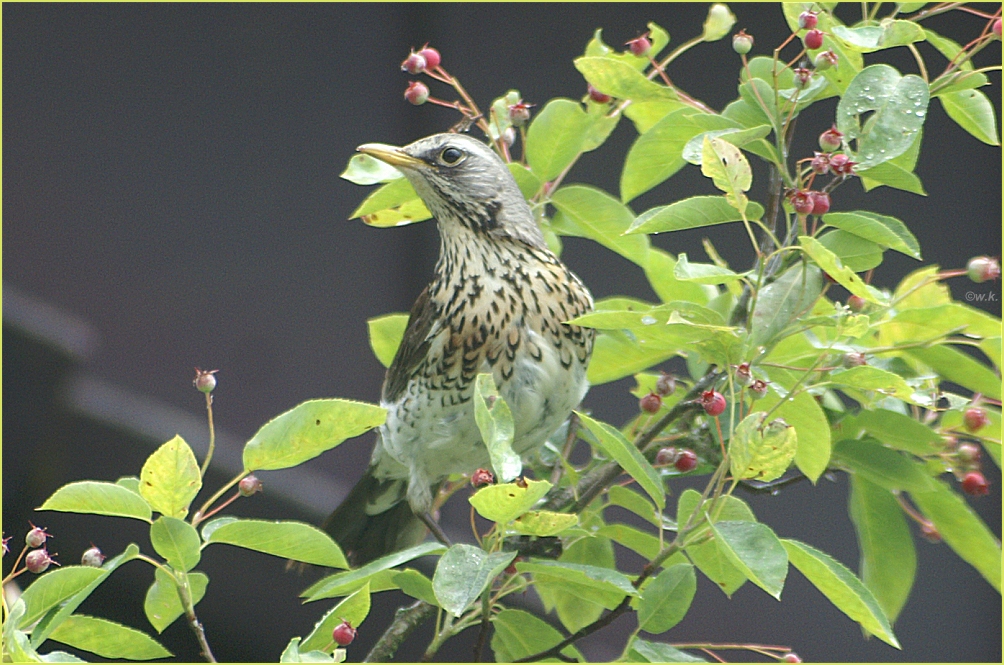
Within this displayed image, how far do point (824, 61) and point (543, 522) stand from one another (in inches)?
16.2

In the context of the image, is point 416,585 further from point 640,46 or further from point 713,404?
point 640,46

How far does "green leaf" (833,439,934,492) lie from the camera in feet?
2.96

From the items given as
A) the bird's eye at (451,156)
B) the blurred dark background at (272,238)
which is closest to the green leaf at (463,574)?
the bird's eye at (451,156)

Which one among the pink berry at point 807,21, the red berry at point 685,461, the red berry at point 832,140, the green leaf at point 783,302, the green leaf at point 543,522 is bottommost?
the red berry at point 685,461

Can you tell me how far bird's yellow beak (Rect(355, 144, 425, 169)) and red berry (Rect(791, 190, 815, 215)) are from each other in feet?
1.37

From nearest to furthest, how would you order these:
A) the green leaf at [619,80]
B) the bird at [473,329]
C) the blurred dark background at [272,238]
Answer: the green leaf at [619,80] < the bird at [473,329] < the blurred dark background at [272,238]

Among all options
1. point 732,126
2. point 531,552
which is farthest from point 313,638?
point 732,126

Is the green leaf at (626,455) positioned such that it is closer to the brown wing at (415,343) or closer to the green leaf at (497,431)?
the green leaf at (497,431)

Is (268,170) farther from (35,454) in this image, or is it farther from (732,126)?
(732,126)

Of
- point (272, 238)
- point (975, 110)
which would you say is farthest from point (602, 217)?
point (272, 238)

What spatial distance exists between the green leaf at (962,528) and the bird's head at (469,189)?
19.1 inches

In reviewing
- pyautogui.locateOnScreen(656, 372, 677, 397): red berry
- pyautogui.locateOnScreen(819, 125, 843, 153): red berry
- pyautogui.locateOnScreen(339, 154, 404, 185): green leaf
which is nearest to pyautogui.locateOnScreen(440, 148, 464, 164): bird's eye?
pyautogui.locateOnScreen(339, 154, 404, 185): green leaf

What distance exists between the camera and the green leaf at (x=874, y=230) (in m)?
0.78

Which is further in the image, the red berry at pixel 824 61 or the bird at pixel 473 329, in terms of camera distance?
the bird at pixel 473 329
